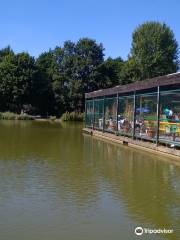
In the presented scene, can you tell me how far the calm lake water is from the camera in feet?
30.6

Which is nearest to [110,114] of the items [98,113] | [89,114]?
[98,113]

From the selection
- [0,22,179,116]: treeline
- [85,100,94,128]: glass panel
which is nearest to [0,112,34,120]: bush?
[0,22,179,116]: treeline

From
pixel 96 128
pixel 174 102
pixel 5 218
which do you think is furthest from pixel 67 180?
pixel 96 128

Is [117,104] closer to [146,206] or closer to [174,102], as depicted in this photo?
[174,102]

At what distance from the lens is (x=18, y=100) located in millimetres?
74000

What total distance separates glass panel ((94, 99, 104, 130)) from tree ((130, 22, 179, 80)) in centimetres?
3830

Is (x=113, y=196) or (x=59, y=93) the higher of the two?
(x=59, y=93)

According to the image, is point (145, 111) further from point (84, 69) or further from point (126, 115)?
point (84, 69)

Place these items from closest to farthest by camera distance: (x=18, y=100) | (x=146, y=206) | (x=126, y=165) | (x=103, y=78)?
(x=146, y=206)
(x=126, y=165)
(x=18, y=100)
(x=103, y=78)

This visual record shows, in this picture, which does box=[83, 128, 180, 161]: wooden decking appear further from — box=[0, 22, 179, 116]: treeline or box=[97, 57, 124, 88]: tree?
box=[97, 57, 124, 88]: tree

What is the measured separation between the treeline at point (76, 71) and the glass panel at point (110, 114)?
3881cm

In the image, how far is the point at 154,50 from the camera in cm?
7956

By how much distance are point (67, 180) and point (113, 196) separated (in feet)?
8.33

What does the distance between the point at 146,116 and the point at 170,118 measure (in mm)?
3699
